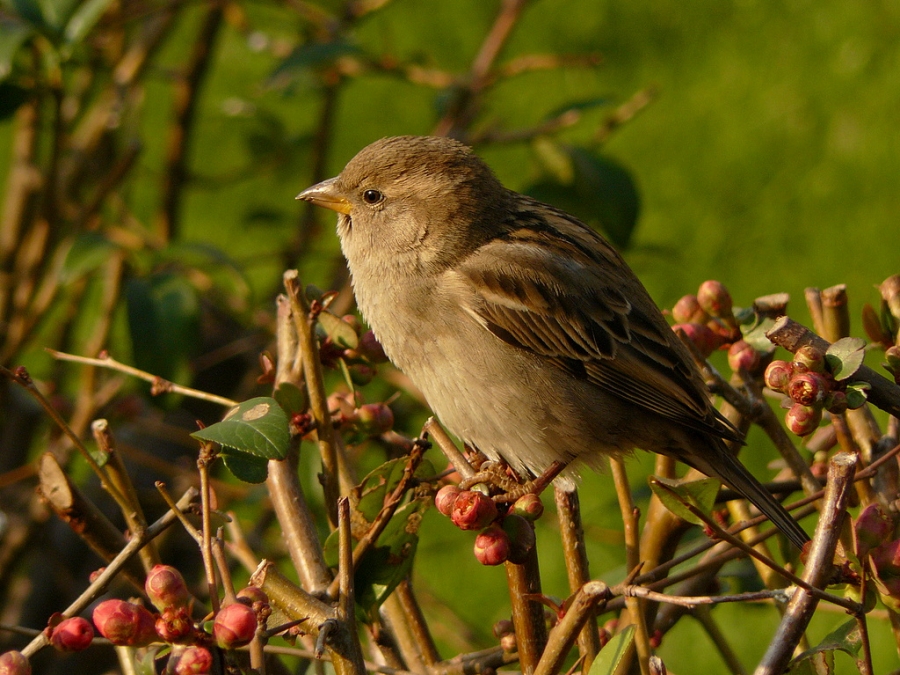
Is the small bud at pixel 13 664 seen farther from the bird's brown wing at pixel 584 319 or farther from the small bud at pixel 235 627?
the bird's brown wing at pixel 584 319

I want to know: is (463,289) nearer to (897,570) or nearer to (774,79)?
(897,570)

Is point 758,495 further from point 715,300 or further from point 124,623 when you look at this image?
point 124,623

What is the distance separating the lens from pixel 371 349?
69.6 inches

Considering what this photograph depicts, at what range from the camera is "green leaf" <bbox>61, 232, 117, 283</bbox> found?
103 inches

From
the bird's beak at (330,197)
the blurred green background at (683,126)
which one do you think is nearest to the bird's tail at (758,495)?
the bird's beak at (330,197)

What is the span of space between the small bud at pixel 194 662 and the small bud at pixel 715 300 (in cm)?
93

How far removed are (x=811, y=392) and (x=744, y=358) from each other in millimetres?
360

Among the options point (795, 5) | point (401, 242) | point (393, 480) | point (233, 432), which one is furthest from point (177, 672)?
point (795, 5)

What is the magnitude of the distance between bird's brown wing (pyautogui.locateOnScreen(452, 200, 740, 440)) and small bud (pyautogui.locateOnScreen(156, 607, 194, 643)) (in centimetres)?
124

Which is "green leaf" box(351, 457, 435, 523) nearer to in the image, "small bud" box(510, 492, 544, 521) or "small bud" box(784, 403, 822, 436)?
"small bud" box(510, 492, 544, 521)

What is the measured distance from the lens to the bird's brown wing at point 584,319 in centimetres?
241

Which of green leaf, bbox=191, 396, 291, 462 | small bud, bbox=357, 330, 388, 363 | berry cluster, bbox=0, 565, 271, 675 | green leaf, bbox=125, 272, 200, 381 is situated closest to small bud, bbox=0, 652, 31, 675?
berry cluster, bbox=0, 565, 271, 675

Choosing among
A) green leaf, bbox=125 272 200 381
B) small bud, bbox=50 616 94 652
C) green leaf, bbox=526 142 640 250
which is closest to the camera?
small bud, bbox=50 616 94 652

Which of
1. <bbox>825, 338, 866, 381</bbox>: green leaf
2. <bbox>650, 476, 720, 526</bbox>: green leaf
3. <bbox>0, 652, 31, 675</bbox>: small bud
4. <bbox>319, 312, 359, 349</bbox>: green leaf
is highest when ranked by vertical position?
<bbox>319, 312, 359, 349</bbox>: green leaf
